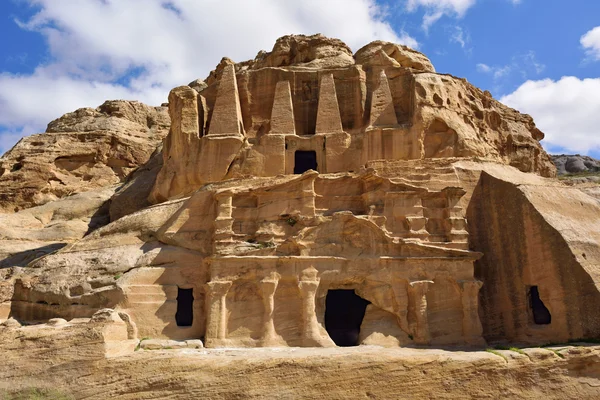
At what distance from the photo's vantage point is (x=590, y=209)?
23.7 m

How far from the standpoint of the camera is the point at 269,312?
2219 centimetres

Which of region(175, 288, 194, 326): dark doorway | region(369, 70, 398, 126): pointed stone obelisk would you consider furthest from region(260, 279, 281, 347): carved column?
region(369, 70, 398, 126): pointed stone obelisk

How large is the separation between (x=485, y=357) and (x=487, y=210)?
8.27m

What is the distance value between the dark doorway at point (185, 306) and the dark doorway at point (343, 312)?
21.3 ft

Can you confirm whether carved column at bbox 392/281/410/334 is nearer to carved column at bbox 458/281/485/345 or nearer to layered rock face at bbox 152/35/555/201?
carved column at bbox 458/281/485/345

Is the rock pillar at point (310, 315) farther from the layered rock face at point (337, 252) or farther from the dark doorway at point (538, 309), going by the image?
the dark doorway at point (538, 309)

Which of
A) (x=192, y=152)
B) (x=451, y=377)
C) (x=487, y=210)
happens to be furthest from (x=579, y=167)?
(x=451, y=377)

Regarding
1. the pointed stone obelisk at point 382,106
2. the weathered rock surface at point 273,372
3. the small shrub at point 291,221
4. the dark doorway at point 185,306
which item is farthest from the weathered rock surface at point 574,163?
→ the dark doorway at point 185,306

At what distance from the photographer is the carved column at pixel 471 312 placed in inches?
875

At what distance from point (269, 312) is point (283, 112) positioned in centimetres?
1280

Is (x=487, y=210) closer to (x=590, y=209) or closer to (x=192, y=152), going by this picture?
(x=590, y=209)

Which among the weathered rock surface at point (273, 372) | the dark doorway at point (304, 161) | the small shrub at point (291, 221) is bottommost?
the weathered rock surface at point (273, 372)

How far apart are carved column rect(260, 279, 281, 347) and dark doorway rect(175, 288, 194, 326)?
3845 mm

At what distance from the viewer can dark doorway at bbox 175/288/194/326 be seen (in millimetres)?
24453
